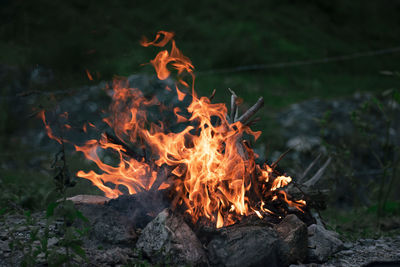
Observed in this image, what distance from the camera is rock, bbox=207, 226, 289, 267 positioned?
2.89 meters

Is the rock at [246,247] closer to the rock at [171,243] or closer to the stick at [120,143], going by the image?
the rock at [171,243]

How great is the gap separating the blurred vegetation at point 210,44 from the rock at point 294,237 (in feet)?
7.67

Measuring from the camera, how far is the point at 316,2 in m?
13.8

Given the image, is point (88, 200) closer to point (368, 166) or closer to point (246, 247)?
point (246, 247)

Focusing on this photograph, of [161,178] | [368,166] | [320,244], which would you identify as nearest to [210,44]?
[368,166]

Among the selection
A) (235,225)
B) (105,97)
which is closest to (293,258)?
(235,225)

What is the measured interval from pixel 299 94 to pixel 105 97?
4.77 metres

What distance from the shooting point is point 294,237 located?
3.10 meters

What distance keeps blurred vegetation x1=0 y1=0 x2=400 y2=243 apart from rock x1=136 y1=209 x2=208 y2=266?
69.2 inches

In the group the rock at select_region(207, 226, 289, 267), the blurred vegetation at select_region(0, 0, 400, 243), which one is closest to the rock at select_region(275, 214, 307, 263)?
the rock at select_region(207, 226, 289, 267)

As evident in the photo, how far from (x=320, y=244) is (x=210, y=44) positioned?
821cm

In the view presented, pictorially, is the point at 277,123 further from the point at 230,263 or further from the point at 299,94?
the point at 230,263

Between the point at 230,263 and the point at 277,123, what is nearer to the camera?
the point at 230,263

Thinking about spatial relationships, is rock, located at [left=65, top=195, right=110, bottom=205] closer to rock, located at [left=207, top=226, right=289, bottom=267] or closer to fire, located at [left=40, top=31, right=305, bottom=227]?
fire, located at [left=40, top=31, right=305, bottom=227]
